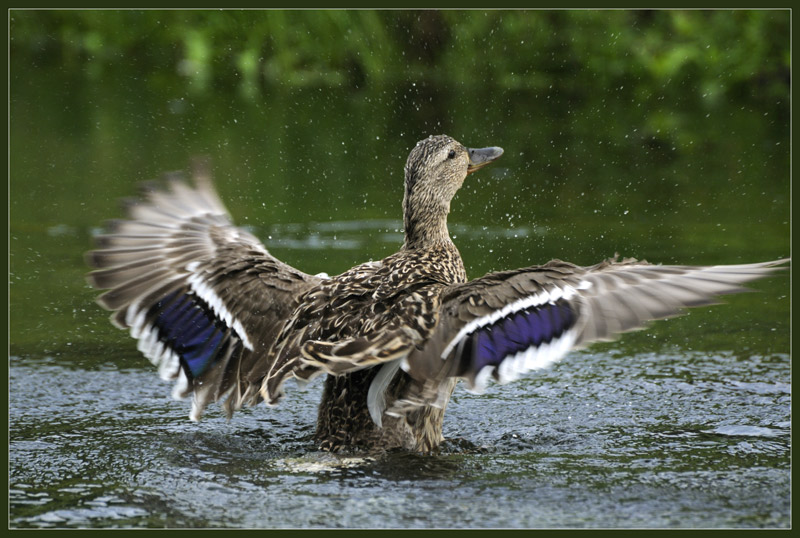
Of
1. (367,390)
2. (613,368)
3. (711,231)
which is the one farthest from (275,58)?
(367,390)

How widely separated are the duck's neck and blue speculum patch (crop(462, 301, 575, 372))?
4.44 feet

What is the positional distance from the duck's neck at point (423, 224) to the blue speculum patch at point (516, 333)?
135cm

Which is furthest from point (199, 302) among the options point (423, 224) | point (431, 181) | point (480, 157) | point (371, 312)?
point (480, 157)

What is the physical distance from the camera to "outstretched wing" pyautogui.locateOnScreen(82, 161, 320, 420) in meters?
5.63

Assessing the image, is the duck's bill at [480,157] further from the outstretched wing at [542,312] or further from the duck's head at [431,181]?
the outstretched wing at [542,312]

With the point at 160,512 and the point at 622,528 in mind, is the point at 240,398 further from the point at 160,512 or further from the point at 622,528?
the point at 622,528

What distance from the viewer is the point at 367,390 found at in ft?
17.3

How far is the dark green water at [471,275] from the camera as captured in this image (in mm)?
4711

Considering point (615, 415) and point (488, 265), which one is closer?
point (615, 415)

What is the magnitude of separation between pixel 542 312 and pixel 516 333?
0.15 meters

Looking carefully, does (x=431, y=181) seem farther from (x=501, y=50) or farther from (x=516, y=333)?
(x=501, y=50)

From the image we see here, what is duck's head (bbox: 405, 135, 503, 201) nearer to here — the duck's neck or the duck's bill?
the duck's bill

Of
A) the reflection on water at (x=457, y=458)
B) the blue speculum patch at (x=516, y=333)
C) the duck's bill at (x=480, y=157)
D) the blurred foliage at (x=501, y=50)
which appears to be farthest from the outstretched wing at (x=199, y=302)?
the blurred foliage at (x=501, y=50)

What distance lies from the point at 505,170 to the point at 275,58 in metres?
5.31
